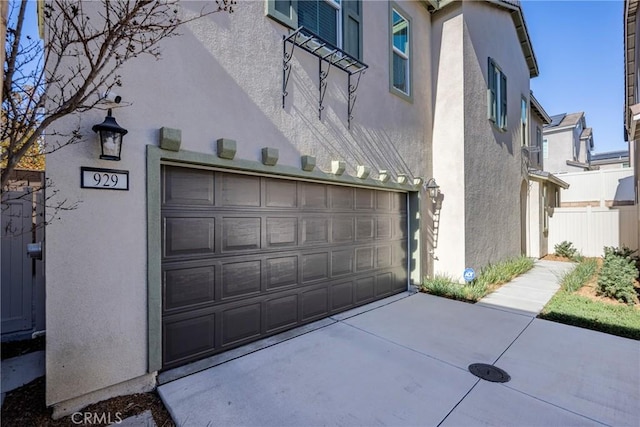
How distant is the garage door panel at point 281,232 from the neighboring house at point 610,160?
32.1m

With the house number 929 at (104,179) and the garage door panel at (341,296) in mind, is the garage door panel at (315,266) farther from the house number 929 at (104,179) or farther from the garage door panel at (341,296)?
the house number 929 at (104,179)

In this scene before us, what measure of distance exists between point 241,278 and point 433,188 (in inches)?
209

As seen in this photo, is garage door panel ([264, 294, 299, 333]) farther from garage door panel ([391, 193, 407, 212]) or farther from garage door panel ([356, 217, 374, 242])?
garage door panel ([391, 193, 407, 212])

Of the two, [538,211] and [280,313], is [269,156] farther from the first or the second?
[538,211]

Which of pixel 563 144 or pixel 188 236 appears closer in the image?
pixel 188 236

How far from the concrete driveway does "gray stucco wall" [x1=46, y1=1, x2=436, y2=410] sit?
847mm

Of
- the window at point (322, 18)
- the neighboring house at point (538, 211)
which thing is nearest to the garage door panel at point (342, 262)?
the window at point (322, 18)

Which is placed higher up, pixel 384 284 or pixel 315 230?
pixel 315 230

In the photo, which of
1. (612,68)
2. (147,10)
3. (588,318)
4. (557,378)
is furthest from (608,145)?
(147,10)

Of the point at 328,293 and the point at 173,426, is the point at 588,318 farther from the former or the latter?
the point at 173,426

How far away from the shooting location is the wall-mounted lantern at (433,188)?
7461 mm

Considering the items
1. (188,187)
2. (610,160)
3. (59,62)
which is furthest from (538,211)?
(610,160)

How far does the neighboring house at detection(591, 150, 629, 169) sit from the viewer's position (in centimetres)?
2628

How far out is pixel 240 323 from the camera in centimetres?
418
